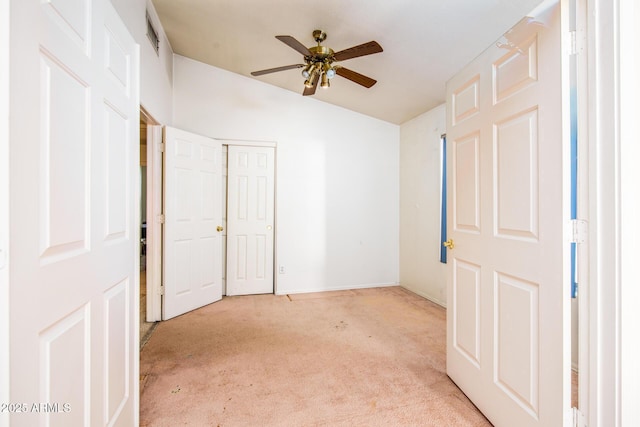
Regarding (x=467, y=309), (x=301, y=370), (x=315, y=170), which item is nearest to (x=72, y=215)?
(x=301, y=370)

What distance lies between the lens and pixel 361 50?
2240 millimetres

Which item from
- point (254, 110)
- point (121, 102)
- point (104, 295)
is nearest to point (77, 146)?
point (121, 102)

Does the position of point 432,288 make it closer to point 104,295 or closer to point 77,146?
point 104,295

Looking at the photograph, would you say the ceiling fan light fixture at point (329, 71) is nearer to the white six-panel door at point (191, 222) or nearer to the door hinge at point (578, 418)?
the white six-panel door at point (191, 222)

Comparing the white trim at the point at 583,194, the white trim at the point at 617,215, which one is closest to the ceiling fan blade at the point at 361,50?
the white trim at the point at 583,194

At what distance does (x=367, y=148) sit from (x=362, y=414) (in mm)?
3509

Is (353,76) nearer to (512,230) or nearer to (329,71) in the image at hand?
(329,71)

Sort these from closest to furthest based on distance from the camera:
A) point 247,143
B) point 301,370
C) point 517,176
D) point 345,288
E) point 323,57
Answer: point 517,176 < point 301,370 < point 323,57 < point 247,143 < point 345,288

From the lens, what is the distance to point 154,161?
309 centimetres

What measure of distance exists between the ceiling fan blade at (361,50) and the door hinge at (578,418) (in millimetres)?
2264

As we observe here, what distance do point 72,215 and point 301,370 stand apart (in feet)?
5.76

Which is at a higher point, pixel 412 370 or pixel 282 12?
pixel 282 12

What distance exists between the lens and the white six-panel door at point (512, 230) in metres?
1.20

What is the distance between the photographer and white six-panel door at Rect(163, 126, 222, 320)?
314 cm
